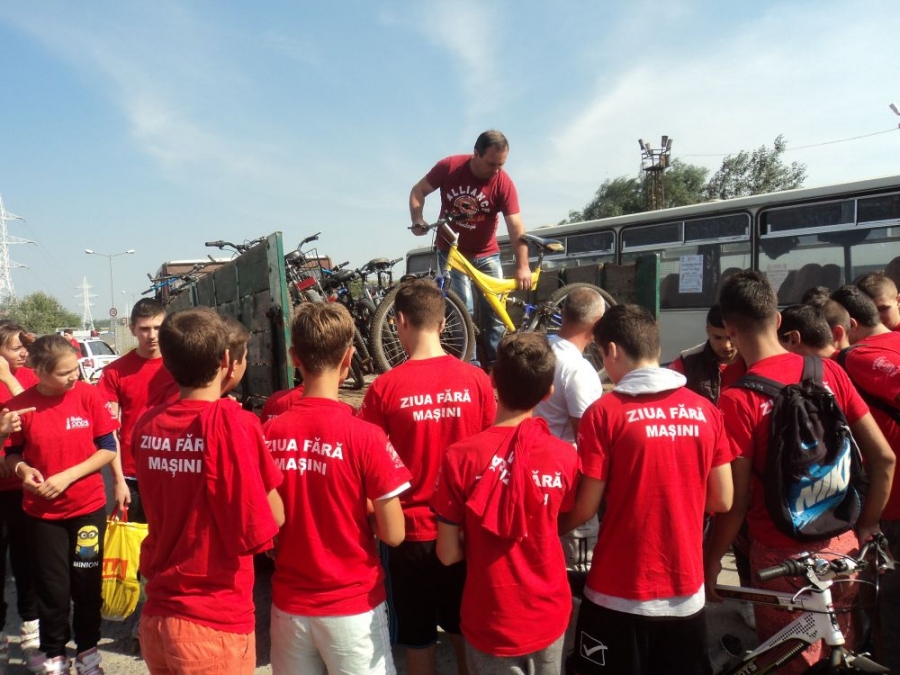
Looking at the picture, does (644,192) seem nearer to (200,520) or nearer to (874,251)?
(874,251)

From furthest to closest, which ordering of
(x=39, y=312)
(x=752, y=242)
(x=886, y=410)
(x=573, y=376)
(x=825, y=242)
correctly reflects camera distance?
(x=39, y=312) < (x=752, y=242) < (x=825, y=242) < (x=573, y=376) < (x=886, y=410)

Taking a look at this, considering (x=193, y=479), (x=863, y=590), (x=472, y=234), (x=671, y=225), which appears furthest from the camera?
(x=671, y=225)

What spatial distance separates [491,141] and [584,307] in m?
1.97

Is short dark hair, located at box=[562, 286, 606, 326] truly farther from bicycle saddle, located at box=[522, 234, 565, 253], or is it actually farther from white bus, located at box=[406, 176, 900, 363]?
white bus, located at box=[406, 176, 900, 363]

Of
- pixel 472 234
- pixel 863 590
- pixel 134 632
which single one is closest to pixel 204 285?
pixel 472 234

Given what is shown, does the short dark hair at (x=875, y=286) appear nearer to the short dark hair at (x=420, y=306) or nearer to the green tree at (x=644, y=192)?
the short dark hair at (x=420, y=306)

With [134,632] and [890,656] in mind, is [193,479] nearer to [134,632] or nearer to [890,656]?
[134,632]

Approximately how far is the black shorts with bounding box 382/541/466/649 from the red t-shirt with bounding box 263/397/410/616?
18.2 inches

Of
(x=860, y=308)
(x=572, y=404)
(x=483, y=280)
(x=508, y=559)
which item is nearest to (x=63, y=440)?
(x=508, y=559)

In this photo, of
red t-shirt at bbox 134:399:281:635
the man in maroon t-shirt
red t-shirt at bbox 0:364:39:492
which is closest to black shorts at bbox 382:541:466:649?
red t-shirt at bbox 134:399:281:635

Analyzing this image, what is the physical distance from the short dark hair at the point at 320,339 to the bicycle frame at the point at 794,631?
67.5 inches

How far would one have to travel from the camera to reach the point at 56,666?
2.97 m

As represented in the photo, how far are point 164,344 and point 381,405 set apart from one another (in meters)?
0.84

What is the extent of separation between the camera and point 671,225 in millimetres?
9953
